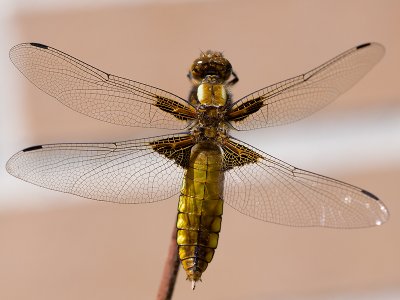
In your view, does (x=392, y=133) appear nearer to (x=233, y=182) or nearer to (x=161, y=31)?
(x=161, y=31)

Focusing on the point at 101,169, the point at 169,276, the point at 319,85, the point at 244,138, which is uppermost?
the point at 244,138

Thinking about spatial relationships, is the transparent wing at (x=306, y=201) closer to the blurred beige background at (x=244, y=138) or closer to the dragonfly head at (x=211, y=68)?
the dragonfly head at (x=211, y=68)

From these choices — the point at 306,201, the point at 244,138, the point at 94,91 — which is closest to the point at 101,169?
the point at 94,91

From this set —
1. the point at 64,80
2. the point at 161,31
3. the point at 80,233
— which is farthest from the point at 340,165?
the point at 64,80

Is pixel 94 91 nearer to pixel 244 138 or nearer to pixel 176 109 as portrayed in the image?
Result: pixel 176 109

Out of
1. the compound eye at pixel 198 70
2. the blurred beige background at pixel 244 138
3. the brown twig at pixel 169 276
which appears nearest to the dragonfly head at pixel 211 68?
the compound eye at pixel 198 70

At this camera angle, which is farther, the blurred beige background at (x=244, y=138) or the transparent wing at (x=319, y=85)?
the blurred beige background at (x=244, y=138)
